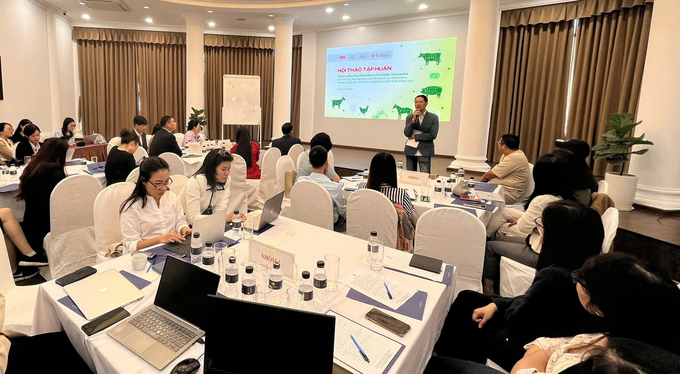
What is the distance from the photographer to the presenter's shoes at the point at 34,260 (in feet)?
9.80

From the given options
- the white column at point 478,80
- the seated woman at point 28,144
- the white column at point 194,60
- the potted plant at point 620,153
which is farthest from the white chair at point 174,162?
the white column at point 194,60

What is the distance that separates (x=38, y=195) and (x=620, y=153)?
588 cm

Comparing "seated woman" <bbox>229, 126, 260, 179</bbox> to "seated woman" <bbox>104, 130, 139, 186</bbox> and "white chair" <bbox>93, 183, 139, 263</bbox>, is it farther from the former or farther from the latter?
"white chair" <bbox>93, 183, 139, 263</bbox>

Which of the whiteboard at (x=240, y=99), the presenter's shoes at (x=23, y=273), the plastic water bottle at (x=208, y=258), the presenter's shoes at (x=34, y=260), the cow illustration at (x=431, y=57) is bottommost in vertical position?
A: the presenter's shoes at (x=23, y=273)

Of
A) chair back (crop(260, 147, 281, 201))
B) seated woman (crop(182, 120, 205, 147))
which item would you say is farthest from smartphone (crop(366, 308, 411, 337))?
seated woman (crop(182, 120, 205, 147))

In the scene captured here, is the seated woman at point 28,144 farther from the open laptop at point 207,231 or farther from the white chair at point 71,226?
the open laptop at point 207,231

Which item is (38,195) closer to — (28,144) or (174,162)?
(174,162)

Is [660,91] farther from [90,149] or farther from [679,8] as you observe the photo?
[90,149]

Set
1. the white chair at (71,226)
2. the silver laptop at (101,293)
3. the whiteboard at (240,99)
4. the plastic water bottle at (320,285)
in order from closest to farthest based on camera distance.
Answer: the silver laptop at (101,293), the plastic water bottle at (320,285), the white chair at (71,226), the whiteboard at (240,99)

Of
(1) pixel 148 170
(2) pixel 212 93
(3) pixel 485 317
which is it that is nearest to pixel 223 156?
(1) pixel 148 170

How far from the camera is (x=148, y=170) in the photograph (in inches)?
85.7

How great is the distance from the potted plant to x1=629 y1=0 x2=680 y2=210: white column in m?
0.16

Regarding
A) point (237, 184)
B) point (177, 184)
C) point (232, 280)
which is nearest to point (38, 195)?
point (177, 184)

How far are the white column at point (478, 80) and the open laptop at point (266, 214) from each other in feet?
14.3
